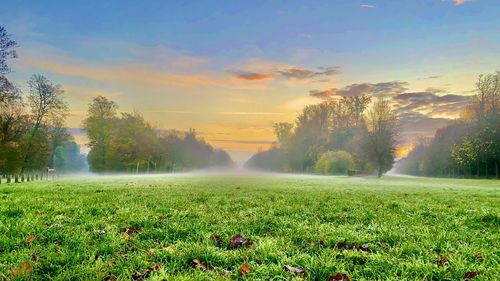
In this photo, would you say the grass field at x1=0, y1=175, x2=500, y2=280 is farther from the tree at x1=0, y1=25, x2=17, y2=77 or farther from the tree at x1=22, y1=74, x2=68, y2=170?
the tree at x1=22, y1=74, x2=68, y2=170

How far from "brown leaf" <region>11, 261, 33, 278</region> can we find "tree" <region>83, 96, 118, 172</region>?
78.5 m

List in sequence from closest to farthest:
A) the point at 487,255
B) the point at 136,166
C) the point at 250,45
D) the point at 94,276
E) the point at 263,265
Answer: the point at 94,276, the point at 263,265, the point at 487,255, the point at 250,45, the point at 136,166

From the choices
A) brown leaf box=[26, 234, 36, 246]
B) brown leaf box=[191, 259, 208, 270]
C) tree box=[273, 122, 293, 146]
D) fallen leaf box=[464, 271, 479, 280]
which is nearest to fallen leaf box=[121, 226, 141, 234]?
brown leaf box=[26, 234, 36, 246]

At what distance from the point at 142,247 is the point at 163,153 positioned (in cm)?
9531

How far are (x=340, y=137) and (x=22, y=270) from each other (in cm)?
9779

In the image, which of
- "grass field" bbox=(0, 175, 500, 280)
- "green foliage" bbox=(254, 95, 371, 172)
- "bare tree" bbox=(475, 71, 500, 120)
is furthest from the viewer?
"green foliage" bbox=(254, 95, 371, 172)

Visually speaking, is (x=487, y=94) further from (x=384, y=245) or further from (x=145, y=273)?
(x=145, y=273)

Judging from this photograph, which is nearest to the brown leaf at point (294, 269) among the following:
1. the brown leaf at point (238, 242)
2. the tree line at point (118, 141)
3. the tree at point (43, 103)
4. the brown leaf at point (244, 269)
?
the brown leaf at point (244, 269)

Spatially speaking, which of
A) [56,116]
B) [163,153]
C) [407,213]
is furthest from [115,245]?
[163,153]

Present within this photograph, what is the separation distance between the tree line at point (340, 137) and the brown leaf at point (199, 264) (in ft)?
230

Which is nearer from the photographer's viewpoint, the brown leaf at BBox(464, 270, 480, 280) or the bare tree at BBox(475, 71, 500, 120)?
the brown leaf at BBox(464, 270, 480, 280)

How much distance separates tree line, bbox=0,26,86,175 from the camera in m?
35.8

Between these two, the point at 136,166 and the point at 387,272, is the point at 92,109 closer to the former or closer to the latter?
the point at 136,166

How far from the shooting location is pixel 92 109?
267 feet
